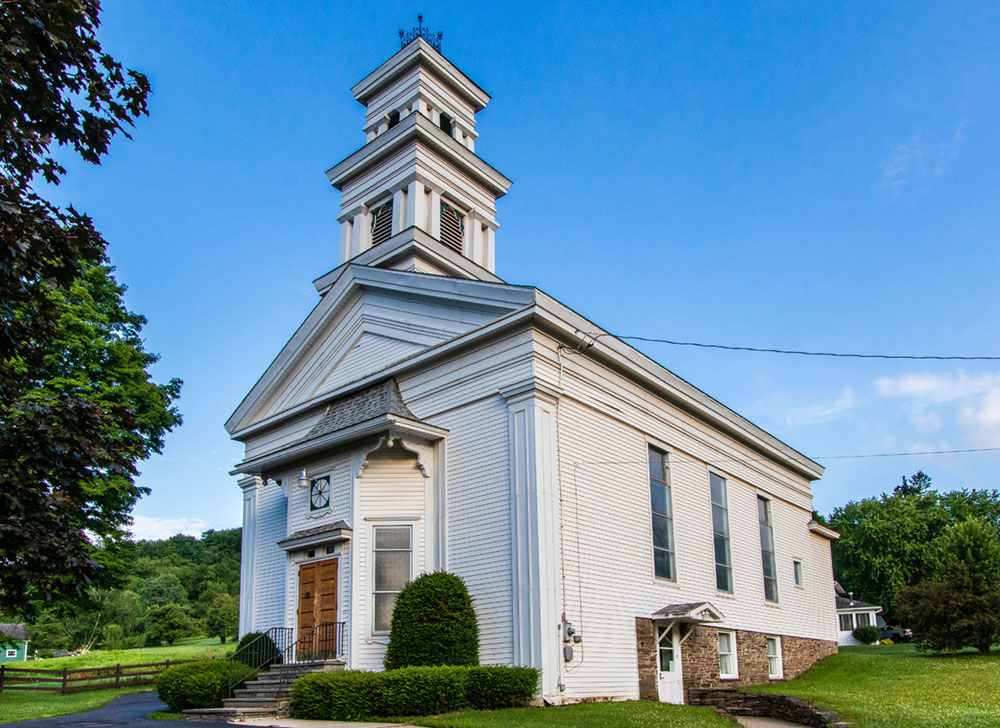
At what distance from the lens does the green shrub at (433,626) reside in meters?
15.8

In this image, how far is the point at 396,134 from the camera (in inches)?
1062

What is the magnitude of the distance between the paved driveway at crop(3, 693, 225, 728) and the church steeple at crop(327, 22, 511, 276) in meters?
13.3

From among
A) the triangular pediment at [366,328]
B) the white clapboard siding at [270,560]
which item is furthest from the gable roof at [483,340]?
the white clapboard siding at [270,560]

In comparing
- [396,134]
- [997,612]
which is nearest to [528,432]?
[396,134]

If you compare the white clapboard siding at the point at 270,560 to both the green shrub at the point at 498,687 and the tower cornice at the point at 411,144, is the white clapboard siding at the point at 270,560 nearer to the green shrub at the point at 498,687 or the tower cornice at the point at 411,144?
the green shrub at the point at 498,687

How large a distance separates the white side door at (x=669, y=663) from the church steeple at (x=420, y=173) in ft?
39.5

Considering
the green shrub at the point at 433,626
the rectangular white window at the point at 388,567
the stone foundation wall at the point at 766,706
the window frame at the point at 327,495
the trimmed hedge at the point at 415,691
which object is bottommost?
the stone foundation wall at the point at 766,706

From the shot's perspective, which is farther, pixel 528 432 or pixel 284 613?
pixel 284 613

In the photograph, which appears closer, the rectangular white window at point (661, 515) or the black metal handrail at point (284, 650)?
the black metal handrail at point (284, 650)

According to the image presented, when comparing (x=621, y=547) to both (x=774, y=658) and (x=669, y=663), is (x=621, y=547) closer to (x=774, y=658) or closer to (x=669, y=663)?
(x=669, y=663)

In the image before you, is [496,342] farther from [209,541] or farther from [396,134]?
[209,541]

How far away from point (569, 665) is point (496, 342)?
654 centimetres

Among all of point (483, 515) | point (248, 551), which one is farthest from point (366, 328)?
point (248, 551)

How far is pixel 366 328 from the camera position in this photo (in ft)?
71.5
